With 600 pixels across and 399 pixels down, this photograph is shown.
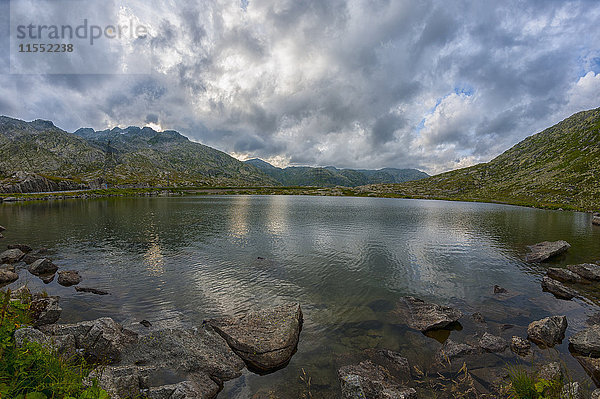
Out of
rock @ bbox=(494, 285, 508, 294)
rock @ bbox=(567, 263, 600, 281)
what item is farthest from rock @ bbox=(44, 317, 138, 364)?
rock @ bbox=(567, 263, 600, 281)

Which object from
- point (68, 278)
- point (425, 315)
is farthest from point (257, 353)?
point (68, 278)

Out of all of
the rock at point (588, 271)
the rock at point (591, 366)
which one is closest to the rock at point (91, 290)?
the rock at point (591, 366)

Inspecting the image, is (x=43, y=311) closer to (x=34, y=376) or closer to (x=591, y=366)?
(x=34, y=376)

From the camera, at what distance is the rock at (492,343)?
18681 mm

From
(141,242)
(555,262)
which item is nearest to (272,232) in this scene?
(141,242)

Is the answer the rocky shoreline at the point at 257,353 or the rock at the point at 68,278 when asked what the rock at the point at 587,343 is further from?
the rock at the point at 68,278

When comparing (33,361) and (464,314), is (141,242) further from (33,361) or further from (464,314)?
(464,314)

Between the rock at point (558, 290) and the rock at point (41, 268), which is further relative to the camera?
the rock at point (41, 268)

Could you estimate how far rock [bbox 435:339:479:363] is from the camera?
58.6 ft

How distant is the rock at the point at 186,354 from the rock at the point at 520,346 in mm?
20670

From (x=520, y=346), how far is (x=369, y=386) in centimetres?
1391

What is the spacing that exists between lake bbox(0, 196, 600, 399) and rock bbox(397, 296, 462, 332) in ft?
3.38

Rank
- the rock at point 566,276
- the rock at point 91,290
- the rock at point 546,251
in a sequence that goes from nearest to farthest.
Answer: the rock at point 91,290
the rock at point 566,276
the rock at point 546,251

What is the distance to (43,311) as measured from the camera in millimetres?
20516
